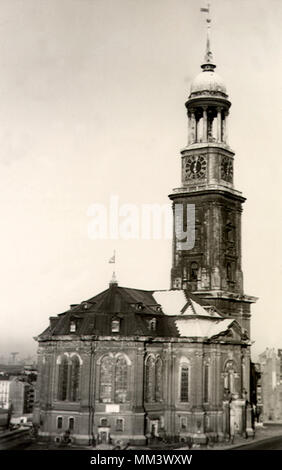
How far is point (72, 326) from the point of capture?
6378 centimetres

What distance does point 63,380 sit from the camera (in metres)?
63.4

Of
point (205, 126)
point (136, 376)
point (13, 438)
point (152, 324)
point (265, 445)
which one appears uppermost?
point (205, 126)

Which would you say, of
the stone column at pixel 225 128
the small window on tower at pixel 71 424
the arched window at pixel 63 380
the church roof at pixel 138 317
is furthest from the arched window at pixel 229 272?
the small window on tower at pixel 71 424

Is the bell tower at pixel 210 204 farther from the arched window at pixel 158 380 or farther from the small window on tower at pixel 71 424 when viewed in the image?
the small window on tower at pixel 71 424

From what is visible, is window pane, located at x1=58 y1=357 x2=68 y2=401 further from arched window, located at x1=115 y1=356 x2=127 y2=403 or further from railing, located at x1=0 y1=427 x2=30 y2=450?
railing, located at x1=0 y1=427 x2=30 y2=450

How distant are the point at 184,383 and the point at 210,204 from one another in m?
17.6

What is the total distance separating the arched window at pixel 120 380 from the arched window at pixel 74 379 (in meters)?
3.13

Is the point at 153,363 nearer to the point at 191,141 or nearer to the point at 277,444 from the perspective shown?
the point at 277,444

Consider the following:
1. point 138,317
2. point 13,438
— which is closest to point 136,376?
point 138,317

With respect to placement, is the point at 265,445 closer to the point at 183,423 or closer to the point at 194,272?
the point at 183,423

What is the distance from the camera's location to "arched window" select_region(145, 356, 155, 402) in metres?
63.8

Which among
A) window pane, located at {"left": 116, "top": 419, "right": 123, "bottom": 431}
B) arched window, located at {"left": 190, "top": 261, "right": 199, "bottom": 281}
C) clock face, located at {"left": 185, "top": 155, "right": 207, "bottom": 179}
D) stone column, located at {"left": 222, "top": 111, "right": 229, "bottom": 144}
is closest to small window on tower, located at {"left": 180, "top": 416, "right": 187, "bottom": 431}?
window pane, located at {"left": 116, "top": 419, "right": 123, "bottom": 431}

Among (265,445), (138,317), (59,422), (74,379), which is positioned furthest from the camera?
(138,317)
